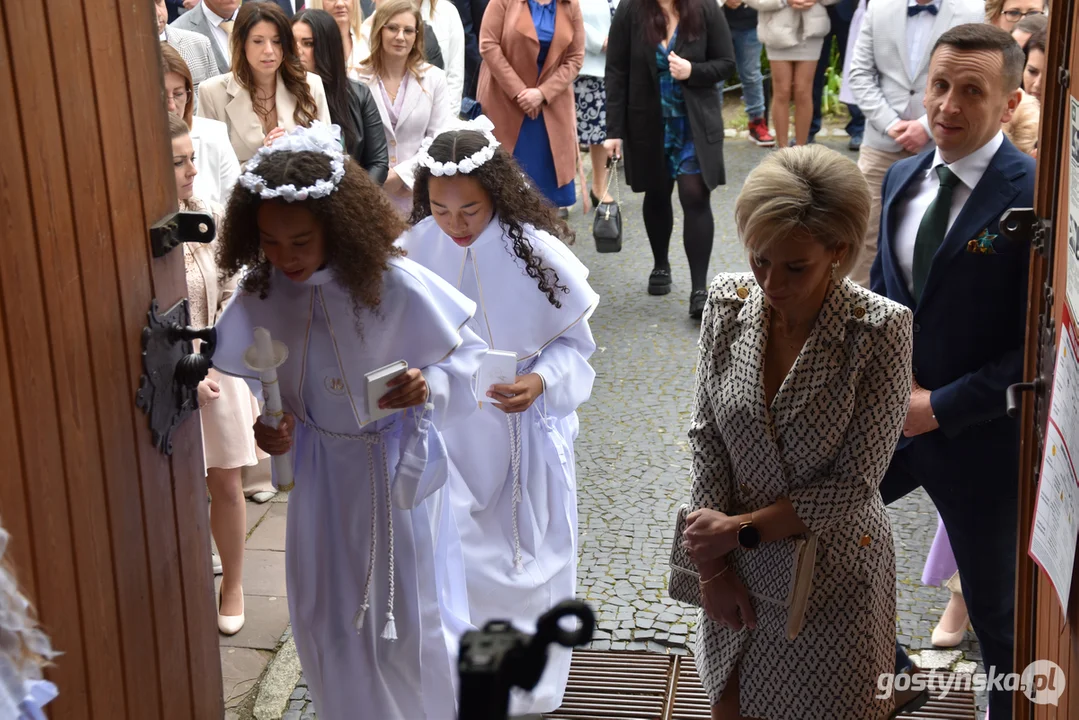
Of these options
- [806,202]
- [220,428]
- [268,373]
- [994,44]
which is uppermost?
[994,44]

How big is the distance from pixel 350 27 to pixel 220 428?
4197mm

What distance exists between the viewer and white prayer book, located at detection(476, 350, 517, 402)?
363 centimetres

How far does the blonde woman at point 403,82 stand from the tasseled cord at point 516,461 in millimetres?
3295

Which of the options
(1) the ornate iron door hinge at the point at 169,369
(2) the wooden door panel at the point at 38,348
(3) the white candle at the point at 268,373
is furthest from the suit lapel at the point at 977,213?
(2) the wooden door panel at the point at 38,348

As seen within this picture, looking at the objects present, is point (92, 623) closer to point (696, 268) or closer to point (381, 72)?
point (381, 72)

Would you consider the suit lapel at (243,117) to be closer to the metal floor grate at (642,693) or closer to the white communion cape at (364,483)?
the white communion cape at (364,483)

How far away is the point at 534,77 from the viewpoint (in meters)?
8.02

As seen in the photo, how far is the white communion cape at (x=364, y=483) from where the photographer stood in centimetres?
326

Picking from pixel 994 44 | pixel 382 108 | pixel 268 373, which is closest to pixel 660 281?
pixel 382 108

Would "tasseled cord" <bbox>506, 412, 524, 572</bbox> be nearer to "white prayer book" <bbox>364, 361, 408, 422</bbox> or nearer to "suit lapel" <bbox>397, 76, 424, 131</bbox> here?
"white prayer book" <bbox>364, 361, 408, 422</bbox>

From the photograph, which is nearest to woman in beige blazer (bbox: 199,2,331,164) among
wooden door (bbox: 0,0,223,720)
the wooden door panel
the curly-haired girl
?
the curly-haired girl

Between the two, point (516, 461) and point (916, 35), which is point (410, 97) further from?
point (516, 461)

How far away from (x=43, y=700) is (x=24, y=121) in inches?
40.9

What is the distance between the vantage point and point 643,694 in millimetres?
4062
